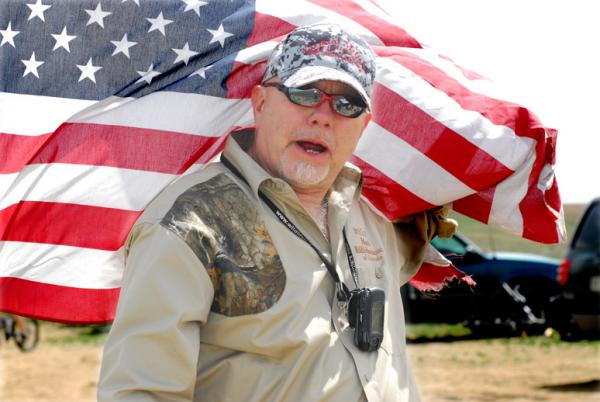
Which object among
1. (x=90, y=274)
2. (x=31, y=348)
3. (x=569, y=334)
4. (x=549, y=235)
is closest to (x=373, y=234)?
(x=549, y=235)

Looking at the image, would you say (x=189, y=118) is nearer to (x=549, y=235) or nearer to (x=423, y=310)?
(x=549, y=235)

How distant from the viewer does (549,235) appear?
3.70 metres

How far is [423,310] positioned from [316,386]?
1170 cm

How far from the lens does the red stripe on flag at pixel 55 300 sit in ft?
11.1

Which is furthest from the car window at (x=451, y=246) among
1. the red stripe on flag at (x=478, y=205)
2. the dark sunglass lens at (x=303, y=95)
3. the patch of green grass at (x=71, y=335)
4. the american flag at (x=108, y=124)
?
the dark sunglass lens at (x=303, y=95)

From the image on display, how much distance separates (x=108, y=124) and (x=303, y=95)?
29.5 inches

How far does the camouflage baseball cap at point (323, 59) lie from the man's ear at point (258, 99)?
0.15 ft

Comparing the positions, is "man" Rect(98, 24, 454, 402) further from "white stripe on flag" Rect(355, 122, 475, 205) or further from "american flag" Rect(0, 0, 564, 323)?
"white stripe on flag" Rect(355, 122, 475, 205)

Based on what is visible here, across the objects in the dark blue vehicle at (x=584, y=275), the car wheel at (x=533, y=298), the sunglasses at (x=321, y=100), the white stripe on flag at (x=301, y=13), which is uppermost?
the white stripe on flag at (x=301, y=13)

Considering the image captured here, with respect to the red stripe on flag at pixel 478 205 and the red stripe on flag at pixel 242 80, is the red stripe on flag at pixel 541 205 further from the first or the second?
the red stripe on flag at pixel 242 80

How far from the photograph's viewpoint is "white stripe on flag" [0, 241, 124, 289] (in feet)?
11.1

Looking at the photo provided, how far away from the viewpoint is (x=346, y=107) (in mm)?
3105

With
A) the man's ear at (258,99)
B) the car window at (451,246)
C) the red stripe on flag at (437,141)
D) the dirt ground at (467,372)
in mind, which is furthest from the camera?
the car window at (451,246)

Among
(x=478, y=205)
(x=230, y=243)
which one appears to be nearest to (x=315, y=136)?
(x=230, y=243)
